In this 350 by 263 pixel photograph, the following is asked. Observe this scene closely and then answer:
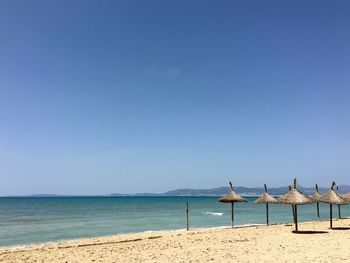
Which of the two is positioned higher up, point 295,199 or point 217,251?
point 295,199

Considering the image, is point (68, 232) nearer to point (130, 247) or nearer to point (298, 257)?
point (130, 247)

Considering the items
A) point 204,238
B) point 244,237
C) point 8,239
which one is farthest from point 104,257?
point 8,239

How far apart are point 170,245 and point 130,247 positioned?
1634 mm

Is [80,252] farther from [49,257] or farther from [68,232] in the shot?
[68,232]

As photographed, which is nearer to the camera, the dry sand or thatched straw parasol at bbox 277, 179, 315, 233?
the dry sand

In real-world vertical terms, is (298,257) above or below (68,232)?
above

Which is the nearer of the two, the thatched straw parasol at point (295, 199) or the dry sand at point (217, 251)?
the dry sand at point (217, 251)

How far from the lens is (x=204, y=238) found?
17188 millimetres

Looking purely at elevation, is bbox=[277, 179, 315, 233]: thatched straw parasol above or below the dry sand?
above

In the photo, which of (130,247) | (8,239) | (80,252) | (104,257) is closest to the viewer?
(104,257)

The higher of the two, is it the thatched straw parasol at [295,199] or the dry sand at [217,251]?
the thatched straw parasol at [295,199]

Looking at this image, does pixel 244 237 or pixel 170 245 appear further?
pixel 244 237

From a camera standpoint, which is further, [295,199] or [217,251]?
[295,199]

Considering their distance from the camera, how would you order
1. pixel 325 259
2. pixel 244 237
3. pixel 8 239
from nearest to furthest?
pixel 325 259
pixel 244 237
pixel 8 239
